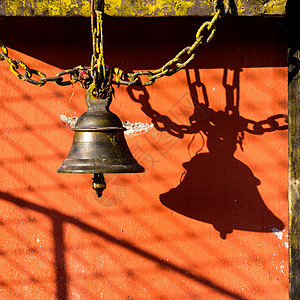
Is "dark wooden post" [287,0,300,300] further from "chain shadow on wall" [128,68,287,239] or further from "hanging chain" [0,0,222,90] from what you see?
"hanging chain" [0,0,222,90]

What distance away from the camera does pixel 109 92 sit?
6.44 feet

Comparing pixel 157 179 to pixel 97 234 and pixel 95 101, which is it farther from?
pixel 95 101

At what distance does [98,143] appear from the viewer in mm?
1968

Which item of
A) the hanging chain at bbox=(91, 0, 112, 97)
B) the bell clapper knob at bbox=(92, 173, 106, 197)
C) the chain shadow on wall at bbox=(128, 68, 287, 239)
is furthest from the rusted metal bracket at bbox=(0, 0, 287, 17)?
the bell clapper knob at bbox=(92, 173, 106, 197)

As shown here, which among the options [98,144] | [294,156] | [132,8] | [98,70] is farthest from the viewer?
[294,156]

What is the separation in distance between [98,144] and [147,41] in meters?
0.95

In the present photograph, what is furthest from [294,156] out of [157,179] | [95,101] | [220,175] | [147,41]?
[95,101]

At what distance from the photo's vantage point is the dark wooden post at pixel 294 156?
97.7 inches

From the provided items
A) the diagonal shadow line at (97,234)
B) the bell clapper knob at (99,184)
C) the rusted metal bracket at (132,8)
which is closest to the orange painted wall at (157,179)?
the diagonal shadow line at (97,234)

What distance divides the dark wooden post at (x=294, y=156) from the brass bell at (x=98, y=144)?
111 cm

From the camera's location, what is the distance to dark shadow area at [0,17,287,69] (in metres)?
2.56

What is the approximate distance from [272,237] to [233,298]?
471 mm

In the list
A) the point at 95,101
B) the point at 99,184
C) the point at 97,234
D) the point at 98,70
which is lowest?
the point at 97,234

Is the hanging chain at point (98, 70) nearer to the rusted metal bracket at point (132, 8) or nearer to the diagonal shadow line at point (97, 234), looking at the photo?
the rusted metal bracket at point (132, 8)
